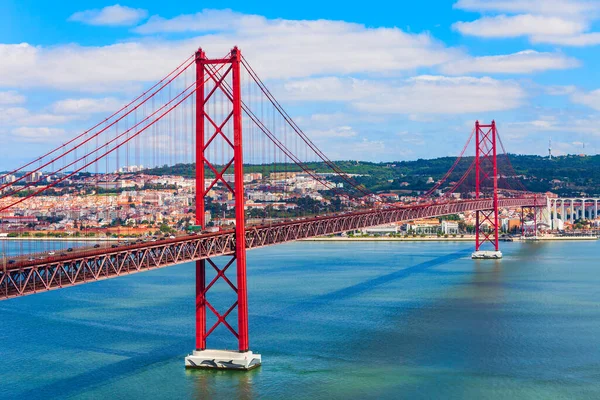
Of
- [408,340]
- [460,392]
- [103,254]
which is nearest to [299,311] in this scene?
[408,340]

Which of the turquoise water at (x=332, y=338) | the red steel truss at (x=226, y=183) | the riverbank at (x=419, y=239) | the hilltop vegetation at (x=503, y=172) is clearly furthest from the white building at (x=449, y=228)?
the red steel truss at (x=226, y=183)

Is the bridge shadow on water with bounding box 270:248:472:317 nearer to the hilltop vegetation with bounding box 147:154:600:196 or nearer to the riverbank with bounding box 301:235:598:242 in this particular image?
the riverbank with bounding box 301:235:598:242

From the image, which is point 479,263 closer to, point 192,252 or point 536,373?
point 536,373

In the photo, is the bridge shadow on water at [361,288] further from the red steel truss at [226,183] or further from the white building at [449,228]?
the white building at [449,228]

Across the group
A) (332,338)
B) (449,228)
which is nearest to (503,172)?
(449,228)

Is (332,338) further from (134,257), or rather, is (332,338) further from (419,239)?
(419,239)

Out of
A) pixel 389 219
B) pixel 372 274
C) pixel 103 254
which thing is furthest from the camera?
pixel 372 274
